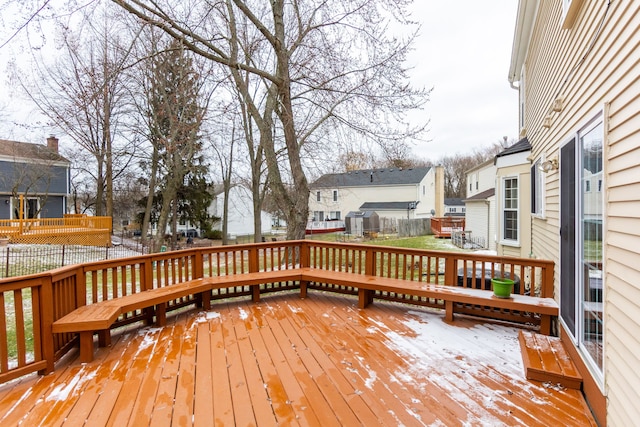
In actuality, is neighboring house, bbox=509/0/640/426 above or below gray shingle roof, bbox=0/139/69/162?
below

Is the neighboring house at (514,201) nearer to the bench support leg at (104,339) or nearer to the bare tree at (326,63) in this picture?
the bare tree at (326,63)

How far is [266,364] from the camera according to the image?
3.04 meters

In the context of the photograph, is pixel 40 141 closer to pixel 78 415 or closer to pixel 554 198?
pixel 78 415

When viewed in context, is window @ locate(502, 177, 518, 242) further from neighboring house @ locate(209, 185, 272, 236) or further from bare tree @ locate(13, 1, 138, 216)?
neighboring house @ locate(209, 185, 272, 236)

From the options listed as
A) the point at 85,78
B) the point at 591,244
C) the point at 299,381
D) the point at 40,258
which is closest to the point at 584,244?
the point at 591,244

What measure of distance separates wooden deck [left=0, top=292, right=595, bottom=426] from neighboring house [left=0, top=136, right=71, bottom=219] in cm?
2100

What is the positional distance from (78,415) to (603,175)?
3836mm

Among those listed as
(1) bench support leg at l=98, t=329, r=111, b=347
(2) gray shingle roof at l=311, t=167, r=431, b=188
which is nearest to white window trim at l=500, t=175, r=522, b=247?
(1) bench support leg at l=98, t=329, r=111, b=347

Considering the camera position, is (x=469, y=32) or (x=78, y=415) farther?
(x=469, y=32)

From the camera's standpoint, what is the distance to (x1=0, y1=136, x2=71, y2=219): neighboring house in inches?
752

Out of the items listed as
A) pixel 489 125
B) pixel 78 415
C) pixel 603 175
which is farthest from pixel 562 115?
pixel 489 125

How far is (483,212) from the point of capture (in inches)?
648

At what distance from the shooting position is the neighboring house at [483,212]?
585 inches

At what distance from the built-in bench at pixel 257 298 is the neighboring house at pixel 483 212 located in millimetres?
10847
